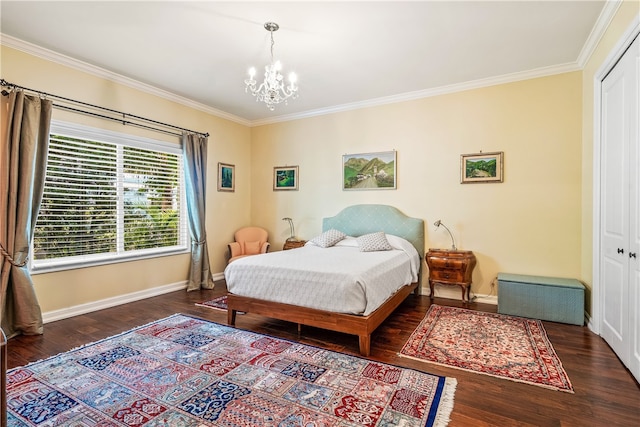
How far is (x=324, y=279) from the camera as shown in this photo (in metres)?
2.83

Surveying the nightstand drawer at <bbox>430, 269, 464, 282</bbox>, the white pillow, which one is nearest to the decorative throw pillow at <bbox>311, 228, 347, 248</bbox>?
the white pillow

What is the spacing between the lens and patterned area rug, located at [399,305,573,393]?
92.6 inches

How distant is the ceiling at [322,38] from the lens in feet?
8.77

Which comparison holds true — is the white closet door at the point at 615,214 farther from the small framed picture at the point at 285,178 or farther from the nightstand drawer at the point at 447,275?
the small framed picture at the point at 285,178

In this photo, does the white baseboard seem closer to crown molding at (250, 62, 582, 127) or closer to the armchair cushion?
the armchair cushion

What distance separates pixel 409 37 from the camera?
310 centimetres

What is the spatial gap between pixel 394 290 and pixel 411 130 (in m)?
2.47

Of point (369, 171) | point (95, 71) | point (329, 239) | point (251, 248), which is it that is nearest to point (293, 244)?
point (251, 248)

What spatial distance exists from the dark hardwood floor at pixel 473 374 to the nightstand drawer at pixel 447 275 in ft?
1.06

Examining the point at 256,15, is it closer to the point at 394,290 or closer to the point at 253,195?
the point at 394,290

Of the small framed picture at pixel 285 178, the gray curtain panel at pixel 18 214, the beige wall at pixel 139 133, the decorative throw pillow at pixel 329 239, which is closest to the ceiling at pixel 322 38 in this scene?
the beige wall at pixel 139 133

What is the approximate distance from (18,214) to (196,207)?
2.07m

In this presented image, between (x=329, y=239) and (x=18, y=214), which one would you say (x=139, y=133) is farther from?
(x=329, y=239)

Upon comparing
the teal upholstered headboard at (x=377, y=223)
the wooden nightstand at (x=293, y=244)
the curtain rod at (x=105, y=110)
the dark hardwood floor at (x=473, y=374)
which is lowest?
the dark hardwood floor at (x=473, y=374)
